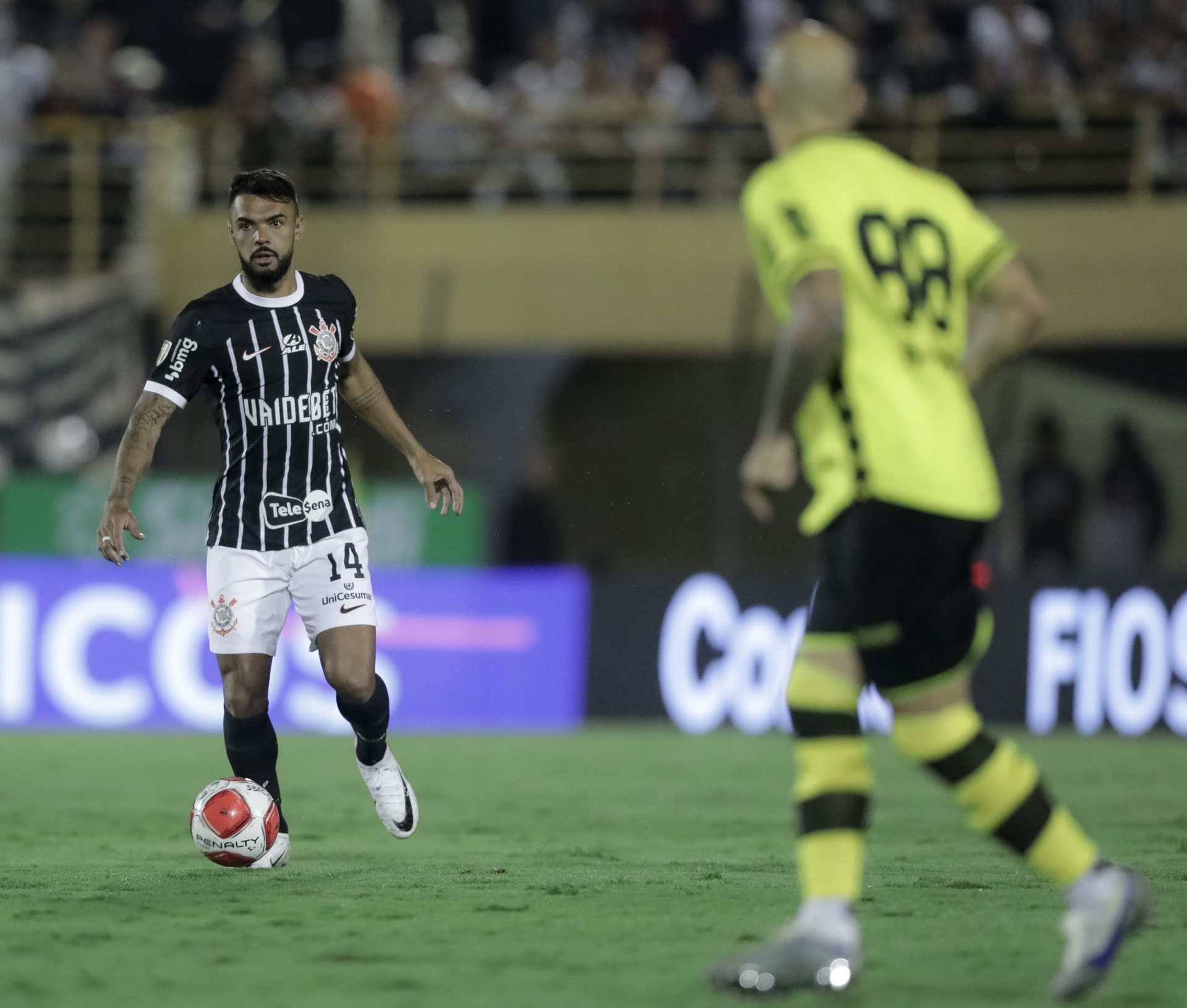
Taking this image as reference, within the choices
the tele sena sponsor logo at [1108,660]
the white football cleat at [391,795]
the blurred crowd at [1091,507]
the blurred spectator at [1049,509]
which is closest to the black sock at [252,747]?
the white football cleat at [391,795]

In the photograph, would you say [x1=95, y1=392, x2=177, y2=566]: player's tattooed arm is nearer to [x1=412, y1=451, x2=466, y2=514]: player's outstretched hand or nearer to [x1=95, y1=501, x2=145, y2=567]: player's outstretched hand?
[x1=95, y1=501, x2=145, y2=567]: player's outstretched hand

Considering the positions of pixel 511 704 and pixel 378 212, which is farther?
pixel 378 212

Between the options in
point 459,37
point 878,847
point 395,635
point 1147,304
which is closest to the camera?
point 878,847

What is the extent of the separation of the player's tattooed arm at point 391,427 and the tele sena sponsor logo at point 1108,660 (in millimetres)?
7433

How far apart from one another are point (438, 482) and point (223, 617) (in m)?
0.84

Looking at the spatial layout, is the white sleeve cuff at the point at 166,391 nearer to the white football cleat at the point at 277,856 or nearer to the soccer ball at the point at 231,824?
the soccer ball at the point at 231,824

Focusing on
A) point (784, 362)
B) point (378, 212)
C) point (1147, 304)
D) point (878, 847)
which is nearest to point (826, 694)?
point (784, 362)

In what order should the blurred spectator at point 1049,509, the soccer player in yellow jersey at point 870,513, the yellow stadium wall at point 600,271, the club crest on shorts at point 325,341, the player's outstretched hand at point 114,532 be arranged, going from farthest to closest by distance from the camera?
the yellow stadium wall at point 600,271 < the blurred spectator at point 1049,509 < the club crest on shorts at point 325,341 < the player's outstretched hand at point 114,532 < the soccer player in yellow jersey at point 870,513

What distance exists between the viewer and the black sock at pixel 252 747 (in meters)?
6.42

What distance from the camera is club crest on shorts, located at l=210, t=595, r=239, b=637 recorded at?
6316mm

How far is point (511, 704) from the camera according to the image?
13.6m

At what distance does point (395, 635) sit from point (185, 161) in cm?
629

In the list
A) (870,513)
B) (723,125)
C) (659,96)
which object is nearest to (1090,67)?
(723,125)

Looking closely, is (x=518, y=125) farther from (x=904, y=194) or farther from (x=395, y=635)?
(x=904, y=194)
